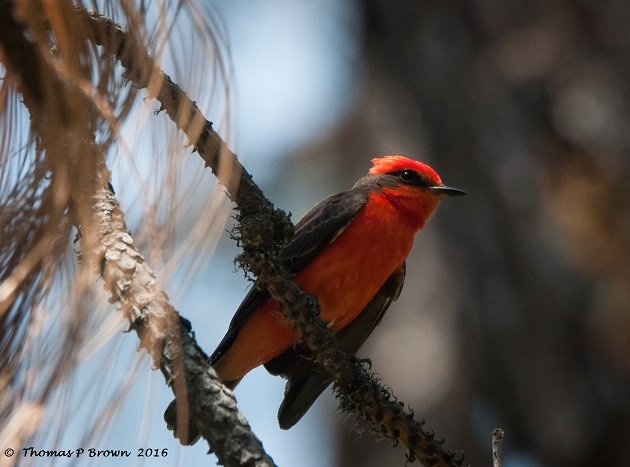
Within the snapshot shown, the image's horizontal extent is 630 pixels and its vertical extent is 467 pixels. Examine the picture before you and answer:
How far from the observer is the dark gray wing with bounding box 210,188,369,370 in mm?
4758

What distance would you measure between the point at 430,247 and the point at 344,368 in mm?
3151

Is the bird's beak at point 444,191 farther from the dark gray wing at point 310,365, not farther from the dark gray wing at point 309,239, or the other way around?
the dark gray wing at point 310,365

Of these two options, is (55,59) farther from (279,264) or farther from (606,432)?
(606,432)

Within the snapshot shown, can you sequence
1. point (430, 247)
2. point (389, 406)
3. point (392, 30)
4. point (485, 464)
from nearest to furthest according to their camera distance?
point (389, 406), point (485, 464), point (430, 247), point (392, 30)

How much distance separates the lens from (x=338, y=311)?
486 centimetres

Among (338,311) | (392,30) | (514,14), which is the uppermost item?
(392,30)

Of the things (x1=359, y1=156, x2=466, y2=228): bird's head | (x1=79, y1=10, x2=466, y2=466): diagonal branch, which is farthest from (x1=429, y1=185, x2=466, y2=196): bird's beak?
(x1=79, y1=10, x2=466, y2=466): diagonal branch

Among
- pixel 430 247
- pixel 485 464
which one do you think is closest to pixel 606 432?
pixel 485 464

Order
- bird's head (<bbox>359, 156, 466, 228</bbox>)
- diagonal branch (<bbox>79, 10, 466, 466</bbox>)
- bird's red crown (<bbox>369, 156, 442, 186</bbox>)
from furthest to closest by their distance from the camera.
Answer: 1. bird's red crown (<bbox>369, 156, 442, 186</bbox>)
2. bird's head (<bbox>359, 156, 466, 228</bbox>)
3. diagonal branch (<bbox>79, 10, 466, 466</bbox>)

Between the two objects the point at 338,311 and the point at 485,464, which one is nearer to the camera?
the point at 338,311

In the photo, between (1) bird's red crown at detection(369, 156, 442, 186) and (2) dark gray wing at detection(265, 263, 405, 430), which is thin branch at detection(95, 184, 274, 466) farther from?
(1) bird's red crown at detection(369, 156, 442, 186)

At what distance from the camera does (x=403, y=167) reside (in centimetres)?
567

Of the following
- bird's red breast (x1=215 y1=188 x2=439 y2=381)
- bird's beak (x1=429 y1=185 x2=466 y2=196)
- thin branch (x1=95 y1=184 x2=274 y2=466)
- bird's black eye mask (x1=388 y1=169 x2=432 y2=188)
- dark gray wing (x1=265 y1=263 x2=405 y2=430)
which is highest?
bird's black eye mask (x1=388 y1=169 x2=432 y2=188)

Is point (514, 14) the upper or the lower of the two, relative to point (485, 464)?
upper
